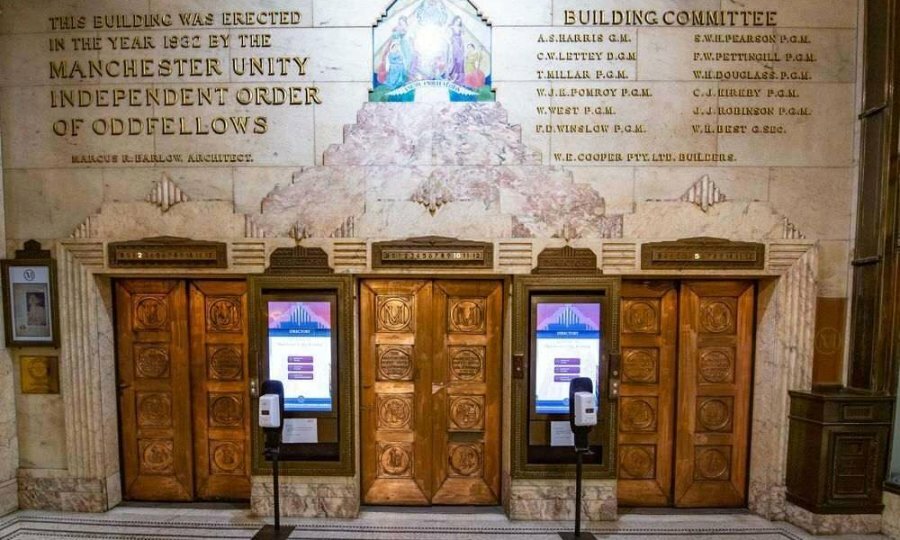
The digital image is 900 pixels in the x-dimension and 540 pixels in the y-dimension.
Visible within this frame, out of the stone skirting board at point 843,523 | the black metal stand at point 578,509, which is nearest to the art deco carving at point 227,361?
the black metal stand at point 578,509

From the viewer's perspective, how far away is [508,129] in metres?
4.48

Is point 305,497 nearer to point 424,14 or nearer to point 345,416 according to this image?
point 345,416

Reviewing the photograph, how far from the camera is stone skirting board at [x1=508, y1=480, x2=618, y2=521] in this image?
4508mm

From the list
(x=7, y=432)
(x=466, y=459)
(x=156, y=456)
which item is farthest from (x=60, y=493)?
(x=466, y=459)

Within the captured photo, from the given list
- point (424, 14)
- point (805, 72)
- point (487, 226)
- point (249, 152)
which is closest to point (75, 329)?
point (249, 152)

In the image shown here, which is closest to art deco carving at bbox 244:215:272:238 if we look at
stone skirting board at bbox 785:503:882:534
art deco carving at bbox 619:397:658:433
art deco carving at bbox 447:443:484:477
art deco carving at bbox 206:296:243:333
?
art deco carving at bbox 206:296:243:333

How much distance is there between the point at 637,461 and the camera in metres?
4.87

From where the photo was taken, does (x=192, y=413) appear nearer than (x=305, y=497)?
No

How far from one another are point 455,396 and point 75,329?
4.20 meters

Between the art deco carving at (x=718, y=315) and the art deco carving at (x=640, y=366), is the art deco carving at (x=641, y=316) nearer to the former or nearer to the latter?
the art deco carving at (x=640, y=366)

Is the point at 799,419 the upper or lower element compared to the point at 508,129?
lower

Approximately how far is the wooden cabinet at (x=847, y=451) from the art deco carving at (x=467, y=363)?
3.33 meters

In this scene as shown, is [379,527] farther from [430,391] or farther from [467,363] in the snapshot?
[467,363]

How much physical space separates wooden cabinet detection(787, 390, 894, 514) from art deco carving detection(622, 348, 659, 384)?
1432 millimetres
